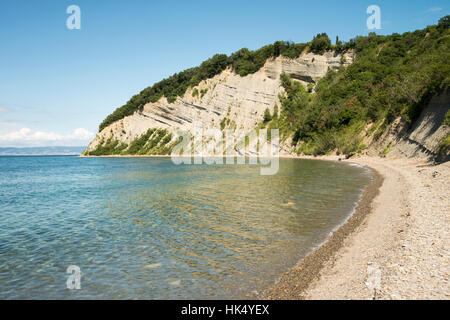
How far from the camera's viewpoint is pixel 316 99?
217 feet

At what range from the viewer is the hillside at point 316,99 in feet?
105

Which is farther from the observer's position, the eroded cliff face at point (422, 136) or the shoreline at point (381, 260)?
the eroded cliff face at point (422, 136)

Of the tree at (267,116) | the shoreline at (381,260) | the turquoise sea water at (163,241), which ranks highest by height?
the tree at (267,116)

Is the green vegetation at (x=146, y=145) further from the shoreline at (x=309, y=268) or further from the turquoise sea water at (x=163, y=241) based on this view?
the shoreline at (x=309, y=268)

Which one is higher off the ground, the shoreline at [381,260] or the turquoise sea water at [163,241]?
the shoreline at [381,260]

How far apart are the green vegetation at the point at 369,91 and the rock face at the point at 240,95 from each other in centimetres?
292

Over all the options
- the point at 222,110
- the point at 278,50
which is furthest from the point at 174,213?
the point at 278,50

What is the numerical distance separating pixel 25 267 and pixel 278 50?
79569 mm

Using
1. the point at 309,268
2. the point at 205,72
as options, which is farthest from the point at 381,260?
the point at 205,72

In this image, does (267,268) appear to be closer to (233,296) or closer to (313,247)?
(233,296)

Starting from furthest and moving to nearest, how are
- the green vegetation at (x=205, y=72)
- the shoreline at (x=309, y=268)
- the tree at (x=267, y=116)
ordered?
the green vegetation at (x=205, y=72) → the tree at (x=267, y=116) → the shoreline at (x=309, y=268)

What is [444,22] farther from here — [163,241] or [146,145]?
[146,145]

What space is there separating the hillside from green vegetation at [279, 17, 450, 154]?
0.57ft

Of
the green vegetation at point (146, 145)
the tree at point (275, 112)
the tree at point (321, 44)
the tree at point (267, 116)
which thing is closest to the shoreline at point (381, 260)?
the tree at point (267, 116)
